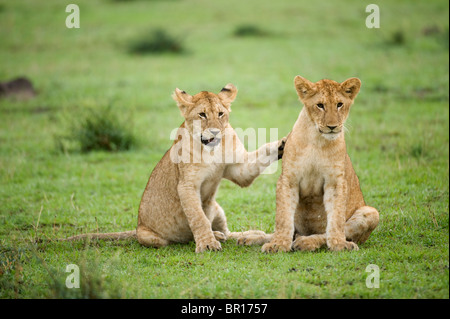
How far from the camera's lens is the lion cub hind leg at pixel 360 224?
18.1 ft

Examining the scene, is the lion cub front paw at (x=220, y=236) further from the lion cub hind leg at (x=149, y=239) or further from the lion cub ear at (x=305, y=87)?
the lion cub ear at (x=305, y=87)

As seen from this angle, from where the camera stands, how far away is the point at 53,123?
41.6ft

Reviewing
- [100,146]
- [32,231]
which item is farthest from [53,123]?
[32,231]

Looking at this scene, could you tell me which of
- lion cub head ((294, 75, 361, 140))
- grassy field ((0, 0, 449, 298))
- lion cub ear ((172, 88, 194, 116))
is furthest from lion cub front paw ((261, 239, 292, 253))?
lion cub ear ((172, 88, 194, 116))

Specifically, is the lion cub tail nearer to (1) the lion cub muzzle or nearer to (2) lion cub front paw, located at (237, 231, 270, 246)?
(2) lion cub front paw, located at (237, 231, 270, 246)

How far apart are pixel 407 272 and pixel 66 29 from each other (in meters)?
20.1

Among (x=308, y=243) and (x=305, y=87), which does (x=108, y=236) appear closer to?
(x=308, y=243)

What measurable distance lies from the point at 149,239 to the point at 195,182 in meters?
0.77

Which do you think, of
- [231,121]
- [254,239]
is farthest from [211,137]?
[231,121]

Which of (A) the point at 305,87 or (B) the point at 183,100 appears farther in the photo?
(B) the point at 183,100

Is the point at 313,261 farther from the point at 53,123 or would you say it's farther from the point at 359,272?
the point at 53,123

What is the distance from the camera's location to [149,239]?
19.9 ft

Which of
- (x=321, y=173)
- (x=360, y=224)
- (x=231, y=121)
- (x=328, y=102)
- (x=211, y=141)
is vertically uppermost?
(x=328, y=102)

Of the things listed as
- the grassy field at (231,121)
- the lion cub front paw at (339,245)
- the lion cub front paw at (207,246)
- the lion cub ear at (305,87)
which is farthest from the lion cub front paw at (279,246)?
the lion cub ear at (305,87)
